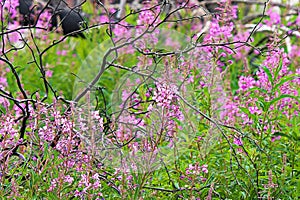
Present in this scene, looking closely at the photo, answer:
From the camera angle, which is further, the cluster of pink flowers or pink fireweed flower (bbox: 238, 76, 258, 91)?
pink fireweed flower (bbox: 238, 76, 258, 91)

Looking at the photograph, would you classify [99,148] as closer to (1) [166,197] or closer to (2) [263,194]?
(1) [166,197]

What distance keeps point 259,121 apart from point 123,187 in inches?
40.7

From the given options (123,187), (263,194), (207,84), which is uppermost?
(207,84)

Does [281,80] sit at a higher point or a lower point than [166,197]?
higher

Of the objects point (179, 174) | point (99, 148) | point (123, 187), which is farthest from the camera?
point (179, 174)

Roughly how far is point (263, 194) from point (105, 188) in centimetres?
82

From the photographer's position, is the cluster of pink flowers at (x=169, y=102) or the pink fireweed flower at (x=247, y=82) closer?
the cluster of pink flowers at (x=169, y=102)

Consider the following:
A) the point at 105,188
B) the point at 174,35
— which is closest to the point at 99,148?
the point at 105,188

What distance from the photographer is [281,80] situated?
3.04 metres

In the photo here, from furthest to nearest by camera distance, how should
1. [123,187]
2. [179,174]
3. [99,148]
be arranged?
1. [179,174]
2. [99,148]
3. [123,187]

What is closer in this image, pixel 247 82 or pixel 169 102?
pixel 169 102

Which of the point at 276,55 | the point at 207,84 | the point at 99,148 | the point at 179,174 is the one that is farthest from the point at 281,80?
the point at 99,148

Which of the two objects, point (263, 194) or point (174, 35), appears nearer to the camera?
point (263, 194)

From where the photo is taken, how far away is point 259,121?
127 inches
